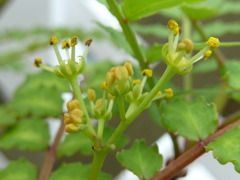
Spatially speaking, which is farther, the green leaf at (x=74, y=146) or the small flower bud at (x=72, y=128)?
the green leaf at (x=74, y=146)

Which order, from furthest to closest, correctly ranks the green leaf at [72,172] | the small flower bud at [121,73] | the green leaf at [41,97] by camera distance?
1. the green leaf at [41,97]
2. the green leaf at [72,172]
3. the small flower bud at [121,73]

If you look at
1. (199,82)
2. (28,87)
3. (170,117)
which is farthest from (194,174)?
(170,117)

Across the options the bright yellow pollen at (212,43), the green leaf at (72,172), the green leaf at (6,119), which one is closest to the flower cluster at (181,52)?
the bright yellow pollen at (212,43)

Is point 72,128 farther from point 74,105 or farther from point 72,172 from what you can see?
point 72,172

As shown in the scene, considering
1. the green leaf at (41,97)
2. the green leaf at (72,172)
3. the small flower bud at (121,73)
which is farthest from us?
the green leaf at (41,97)

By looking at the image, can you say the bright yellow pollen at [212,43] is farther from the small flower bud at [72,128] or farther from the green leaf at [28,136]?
the green leaf at [28,136]

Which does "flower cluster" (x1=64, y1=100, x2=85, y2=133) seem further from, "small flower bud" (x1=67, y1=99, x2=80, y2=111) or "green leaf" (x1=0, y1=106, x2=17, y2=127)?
"green leaf" (x1=0, y1=106, x2=17, y2=127)
